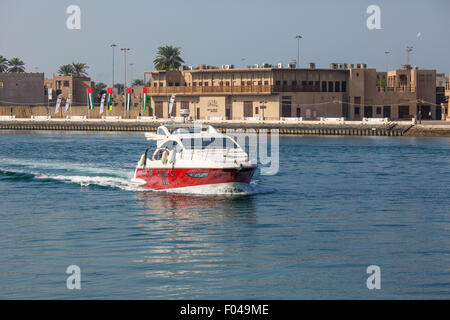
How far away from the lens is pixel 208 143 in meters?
37.3

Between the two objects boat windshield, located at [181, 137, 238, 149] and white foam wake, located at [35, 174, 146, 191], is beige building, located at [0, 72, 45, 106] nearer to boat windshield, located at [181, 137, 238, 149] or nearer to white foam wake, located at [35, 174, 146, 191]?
white foam wake, located at [35, 174, 146, 191]

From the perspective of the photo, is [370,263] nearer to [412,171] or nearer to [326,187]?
[326,187]

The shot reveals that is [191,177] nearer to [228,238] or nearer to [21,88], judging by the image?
[228,238]

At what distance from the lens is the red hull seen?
35.1 meters

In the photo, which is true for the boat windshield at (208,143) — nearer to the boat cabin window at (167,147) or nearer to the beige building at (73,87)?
the boat cabin window at (167,147)

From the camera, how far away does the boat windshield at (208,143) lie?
3694cm

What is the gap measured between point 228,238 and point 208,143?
11858 mm

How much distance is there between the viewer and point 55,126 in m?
136

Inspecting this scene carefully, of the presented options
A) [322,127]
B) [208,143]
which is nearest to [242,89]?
[322,127]

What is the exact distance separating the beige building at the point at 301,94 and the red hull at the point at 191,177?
83.2 metres

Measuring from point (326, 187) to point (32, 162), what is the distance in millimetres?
27034

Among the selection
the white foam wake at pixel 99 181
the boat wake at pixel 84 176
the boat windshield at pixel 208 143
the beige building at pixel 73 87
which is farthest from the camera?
the beige building at pixel 73 87

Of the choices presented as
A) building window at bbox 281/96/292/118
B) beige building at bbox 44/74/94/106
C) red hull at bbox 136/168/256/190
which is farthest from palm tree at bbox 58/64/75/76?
red hull at bbox 136/168/256/190

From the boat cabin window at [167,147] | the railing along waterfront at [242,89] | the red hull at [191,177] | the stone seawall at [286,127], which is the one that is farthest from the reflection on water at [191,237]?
the railing along waterfront at [242,89]
